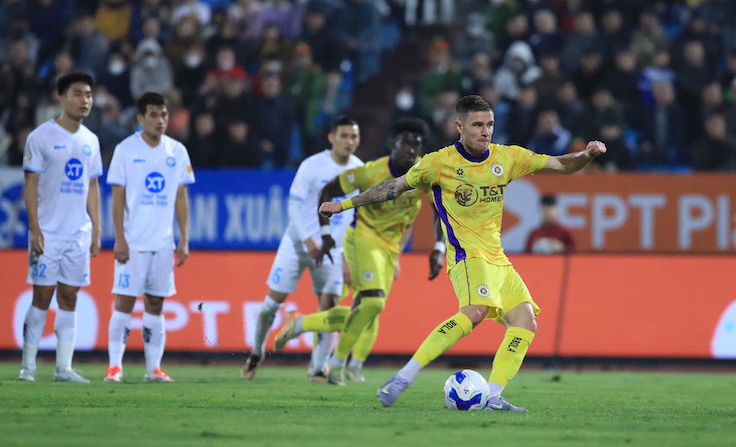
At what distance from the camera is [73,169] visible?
11062 millimetres

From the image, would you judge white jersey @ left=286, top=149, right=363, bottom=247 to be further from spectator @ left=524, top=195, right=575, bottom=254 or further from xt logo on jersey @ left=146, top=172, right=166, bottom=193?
spectator @ left=524, top=195, right=575, bottom=254

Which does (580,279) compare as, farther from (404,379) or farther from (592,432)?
(592,432)

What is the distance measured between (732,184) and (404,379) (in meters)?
9.95

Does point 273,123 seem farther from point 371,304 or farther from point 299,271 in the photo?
point 371,304

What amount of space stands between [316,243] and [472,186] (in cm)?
333

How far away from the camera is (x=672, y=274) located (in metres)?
14.4

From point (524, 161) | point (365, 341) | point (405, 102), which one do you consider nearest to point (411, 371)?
point (524, 161)

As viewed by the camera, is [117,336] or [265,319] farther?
[265,319]

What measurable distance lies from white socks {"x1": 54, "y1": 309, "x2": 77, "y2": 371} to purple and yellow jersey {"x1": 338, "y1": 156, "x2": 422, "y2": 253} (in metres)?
2.86

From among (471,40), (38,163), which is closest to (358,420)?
(38,163)

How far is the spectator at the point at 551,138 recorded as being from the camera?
58.0 ft

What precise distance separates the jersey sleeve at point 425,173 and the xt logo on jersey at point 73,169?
3.71 m

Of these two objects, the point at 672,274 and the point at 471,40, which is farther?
the point at 471,40

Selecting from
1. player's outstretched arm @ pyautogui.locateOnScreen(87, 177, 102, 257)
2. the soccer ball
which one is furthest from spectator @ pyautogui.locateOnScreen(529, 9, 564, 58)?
the soccer ball
